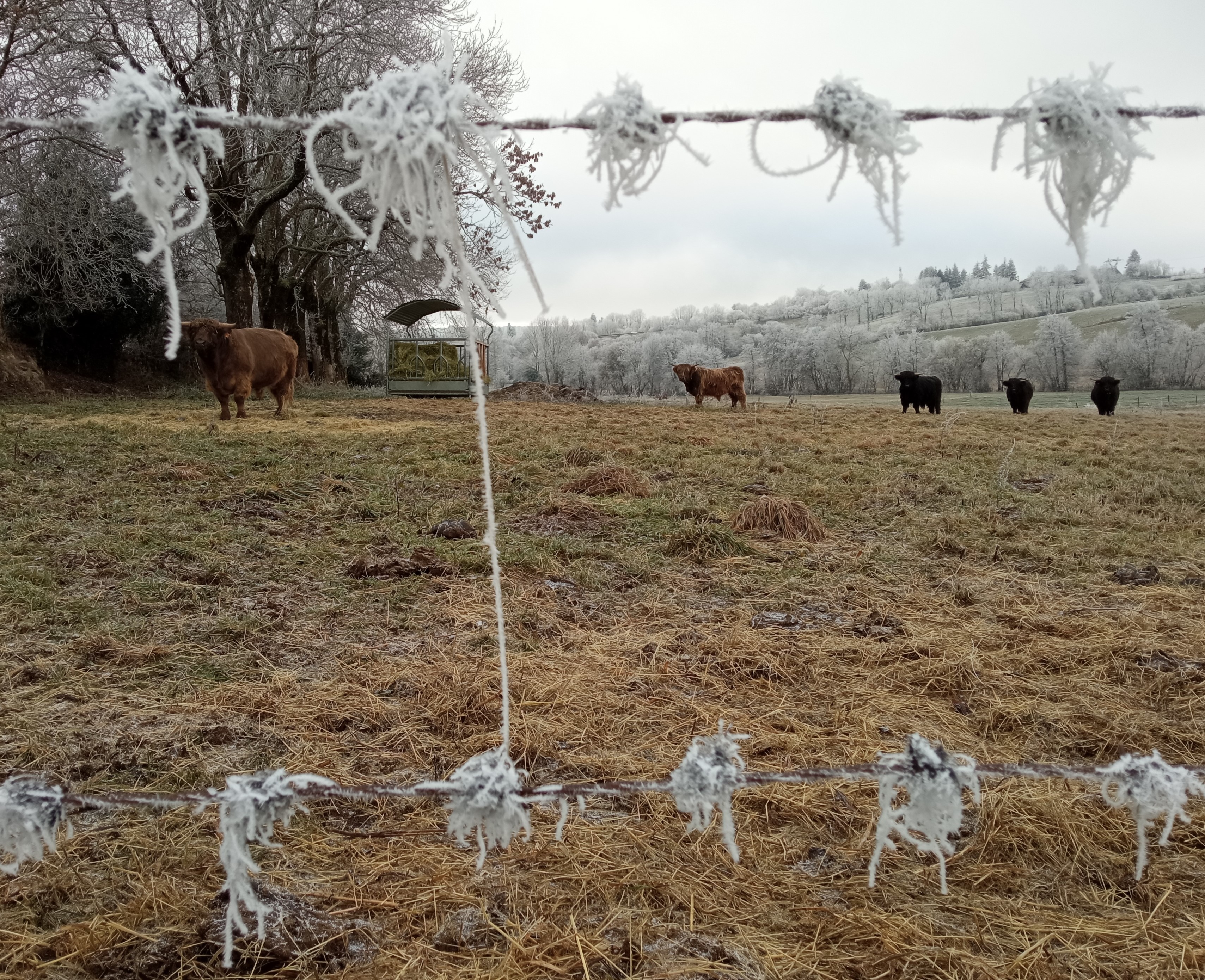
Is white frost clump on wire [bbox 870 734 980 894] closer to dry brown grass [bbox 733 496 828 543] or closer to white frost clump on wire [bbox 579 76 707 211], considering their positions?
white frost clump on wire [bbox 579 76 707 211]

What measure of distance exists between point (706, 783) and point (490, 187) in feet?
3.06

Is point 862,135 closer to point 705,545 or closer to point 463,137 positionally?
point 463,137

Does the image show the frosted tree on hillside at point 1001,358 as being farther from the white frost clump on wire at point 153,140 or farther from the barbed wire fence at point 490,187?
the white frost clump on wire at point 153,140

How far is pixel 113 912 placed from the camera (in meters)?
1.74

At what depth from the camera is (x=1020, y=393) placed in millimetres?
19719

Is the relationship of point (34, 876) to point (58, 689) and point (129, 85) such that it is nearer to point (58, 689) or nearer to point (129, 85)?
point (58, 689)

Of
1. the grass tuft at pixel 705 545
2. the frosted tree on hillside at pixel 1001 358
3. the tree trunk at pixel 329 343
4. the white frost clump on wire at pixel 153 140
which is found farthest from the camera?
the frosted tree on hillside at pixel 1001 358

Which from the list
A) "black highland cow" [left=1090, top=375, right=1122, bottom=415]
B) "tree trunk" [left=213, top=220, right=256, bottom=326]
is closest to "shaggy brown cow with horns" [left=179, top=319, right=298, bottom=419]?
"tree trunk" [left=213, top=220, right=256, bottom=326]

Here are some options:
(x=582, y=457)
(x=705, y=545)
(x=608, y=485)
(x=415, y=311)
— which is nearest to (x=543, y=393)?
(x=415, y=311)

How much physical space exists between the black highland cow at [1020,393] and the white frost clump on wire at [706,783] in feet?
67.9

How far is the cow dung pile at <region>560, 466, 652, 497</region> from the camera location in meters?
6.79

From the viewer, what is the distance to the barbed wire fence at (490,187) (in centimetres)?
111

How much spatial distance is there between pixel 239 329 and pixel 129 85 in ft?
32.6

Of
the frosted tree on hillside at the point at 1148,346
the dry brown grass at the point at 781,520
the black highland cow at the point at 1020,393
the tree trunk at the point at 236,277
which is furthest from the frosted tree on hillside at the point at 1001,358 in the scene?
the dry brown grass at the point at 781,520
